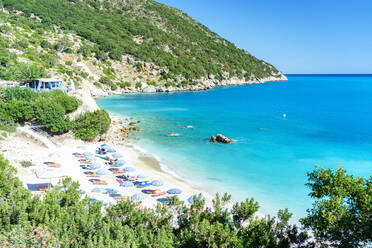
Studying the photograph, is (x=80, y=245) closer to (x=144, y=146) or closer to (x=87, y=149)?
(x=87, y=149)

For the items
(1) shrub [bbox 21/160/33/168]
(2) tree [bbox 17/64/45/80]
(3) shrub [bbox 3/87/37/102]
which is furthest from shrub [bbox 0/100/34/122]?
(2) tree [bbox 17/64/45/80]

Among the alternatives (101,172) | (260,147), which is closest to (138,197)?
(101,172)

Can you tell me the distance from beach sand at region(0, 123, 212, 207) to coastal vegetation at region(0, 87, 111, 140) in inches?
55.3

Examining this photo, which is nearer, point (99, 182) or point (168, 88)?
point (99, 182)

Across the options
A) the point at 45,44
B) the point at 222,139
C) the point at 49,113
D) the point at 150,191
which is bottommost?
the point at 150,191

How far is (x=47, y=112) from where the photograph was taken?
30547 millimetres

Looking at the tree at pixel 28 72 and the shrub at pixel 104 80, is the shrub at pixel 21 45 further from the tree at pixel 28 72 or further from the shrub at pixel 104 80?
the shrub at pixel 104 80

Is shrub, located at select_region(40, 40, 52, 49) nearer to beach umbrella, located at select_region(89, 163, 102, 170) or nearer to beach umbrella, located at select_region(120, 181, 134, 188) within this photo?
beach umbrella, located at select_region(89, 163, 102, 170)

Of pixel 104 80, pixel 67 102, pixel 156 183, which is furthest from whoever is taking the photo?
pixel 104 80

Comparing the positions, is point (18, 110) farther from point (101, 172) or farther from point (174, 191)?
point (174, 191)

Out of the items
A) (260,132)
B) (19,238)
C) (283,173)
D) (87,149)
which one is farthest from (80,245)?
(260,132)

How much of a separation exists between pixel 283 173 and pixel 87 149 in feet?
78.5

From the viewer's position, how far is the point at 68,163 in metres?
25.5

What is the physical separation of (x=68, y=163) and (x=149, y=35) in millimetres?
→ 109937
